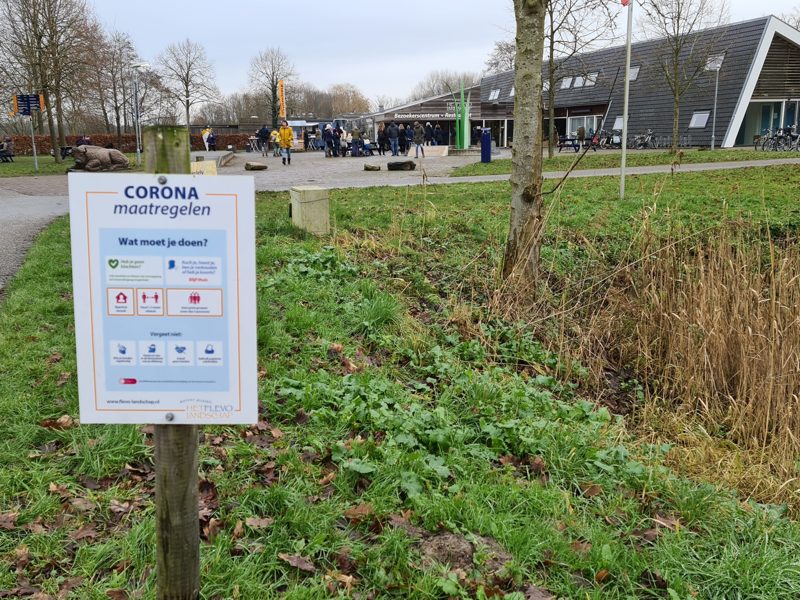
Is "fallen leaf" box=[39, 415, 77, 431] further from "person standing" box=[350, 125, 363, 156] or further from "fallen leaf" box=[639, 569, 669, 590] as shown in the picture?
"person standing" box=[350, 125, 363, 156]

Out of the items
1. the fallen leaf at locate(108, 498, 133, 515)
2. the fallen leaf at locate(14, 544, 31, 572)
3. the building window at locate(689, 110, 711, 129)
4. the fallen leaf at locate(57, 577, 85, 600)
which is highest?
the building window at locate(689, 110, 711, 129)

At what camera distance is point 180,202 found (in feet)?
6.81

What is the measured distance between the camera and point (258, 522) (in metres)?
3.23

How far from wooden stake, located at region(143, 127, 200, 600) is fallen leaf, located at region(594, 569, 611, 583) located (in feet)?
5.51

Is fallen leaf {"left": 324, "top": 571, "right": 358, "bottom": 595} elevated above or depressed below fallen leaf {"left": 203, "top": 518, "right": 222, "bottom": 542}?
below

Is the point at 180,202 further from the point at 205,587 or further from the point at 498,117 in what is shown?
the point at 498,117

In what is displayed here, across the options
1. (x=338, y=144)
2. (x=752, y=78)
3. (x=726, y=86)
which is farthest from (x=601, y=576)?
(x=726, y=86)

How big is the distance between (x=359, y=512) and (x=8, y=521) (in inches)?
60.4

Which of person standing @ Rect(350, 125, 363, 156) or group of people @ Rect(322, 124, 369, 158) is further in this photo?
person standing @ Rect(350, 125, 363, 156)

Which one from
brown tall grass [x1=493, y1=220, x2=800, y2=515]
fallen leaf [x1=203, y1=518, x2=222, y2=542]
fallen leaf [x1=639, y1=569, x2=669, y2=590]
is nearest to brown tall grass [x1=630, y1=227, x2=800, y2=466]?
brown tall grass [x1=493, y1=220, x2=800, y2=515]

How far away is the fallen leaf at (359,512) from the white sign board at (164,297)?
1.31 metres

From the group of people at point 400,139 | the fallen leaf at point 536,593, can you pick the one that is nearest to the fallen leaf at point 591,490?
the fallen leaf at point 536,593

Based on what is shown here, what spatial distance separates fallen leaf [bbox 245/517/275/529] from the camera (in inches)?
126

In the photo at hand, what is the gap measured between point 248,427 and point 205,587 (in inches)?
56.6
